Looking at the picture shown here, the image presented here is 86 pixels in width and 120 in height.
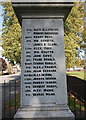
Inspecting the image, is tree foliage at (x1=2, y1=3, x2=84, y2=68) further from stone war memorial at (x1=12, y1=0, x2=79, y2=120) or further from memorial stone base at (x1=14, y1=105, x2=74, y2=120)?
memorial stone base at (x1=14, y1=105, x2=74, y2=120)

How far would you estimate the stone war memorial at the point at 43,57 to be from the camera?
2.88 metres

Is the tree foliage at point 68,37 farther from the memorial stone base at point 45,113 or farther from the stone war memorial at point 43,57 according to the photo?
the memorial stone base at point 45,113

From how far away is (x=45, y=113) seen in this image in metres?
2.73

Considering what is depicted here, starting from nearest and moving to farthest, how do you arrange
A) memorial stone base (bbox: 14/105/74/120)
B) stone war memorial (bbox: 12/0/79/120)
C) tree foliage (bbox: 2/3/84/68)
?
memorial stone base (bbox: 14/105/74/120) → stone war memorial (bbox: 12/0/79/120) → tree foliage (bbox: 2/3/84/68)

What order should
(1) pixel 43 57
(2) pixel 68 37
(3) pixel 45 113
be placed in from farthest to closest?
1. (2) pixel 68 37
2. (1) pixel 43 57
3. (3) pixel 45 113

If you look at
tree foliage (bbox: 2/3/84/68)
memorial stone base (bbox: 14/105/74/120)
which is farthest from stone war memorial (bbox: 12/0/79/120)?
tree foliage (bbox: 2/3/84/68)

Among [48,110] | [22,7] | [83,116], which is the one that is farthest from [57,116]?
[83,116]

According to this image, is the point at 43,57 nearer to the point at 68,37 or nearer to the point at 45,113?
the point at 45,113

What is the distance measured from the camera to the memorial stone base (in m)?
2.67

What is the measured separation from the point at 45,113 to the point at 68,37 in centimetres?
693

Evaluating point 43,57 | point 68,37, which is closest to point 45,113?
point 43,57

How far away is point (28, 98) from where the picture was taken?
2.91 m

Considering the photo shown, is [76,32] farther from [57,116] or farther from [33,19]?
[57,116]

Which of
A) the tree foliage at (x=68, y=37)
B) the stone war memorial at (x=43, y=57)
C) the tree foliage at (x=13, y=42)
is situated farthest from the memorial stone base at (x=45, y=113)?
the tree foliage at (x=13, y=42)
